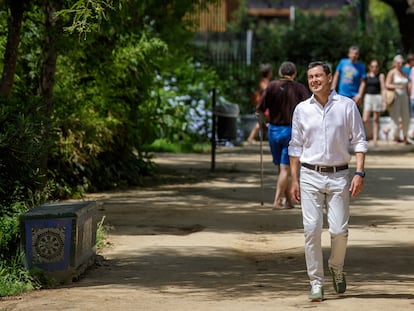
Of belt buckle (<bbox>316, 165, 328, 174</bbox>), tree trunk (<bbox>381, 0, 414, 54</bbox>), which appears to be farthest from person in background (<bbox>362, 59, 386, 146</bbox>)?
belt buckle (<bbox>316, 165, 328, 174</bbox>)

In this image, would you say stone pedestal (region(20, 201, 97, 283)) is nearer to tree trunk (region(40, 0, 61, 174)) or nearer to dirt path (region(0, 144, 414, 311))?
dirt path (region(0, 144, 414, 311))

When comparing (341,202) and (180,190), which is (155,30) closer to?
(180,190)

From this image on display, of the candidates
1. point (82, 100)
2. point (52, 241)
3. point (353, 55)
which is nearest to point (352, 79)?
point (353, 55)

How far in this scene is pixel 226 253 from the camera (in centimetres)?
1266

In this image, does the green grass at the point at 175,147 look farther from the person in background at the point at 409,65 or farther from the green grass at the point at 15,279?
the green grass at the point at 15,279

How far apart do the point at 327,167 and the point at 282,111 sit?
263 inches

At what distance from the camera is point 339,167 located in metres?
9.86

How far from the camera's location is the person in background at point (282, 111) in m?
16.4

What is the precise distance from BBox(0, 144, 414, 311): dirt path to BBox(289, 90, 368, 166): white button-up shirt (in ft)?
3.55

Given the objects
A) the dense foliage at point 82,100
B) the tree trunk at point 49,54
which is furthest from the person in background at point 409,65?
the tree trunk at point 49,54

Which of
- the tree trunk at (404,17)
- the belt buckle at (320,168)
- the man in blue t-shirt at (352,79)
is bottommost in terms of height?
the belt buckle at (320,168)

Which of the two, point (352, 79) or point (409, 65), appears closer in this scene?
point (352, 79)

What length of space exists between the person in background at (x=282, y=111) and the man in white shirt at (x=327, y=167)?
6364 mm

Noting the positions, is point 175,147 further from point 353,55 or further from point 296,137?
point 296,137
